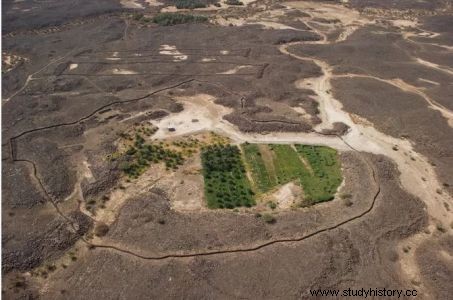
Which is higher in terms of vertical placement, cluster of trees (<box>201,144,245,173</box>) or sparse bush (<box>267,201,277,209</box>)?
sparse bush (<box>267,201,277,209</box>)

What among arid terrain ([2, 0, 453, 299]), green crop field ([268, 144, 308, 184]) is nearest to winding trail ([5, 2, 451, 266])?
arid terrain ([2, 0, 453, 299])

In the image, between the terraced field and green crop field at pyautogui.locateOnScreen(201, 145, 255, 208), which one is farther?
the terraced field

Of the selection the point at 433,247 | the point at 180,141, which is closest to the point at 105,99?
the point at 180,141

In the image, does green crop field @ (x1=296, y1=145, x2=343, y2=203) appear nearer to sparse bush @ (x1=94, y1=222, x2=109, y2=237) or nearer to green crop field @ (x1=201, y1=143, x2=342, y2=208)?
green crop field @ (x1=201, y1=143, x2=342, y2=208)

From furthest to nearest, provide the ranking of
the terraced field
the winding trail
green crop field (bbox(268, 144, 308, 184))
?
green crop field (bbox(268, 144, 308, 184)) → the terraced field → the winding trail

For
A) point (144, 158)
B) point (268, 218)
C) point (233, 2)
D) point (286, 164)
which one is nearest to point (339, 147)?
point (286, 164)

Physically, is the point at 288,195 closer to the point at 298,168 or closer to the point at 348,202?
the point at 298,168

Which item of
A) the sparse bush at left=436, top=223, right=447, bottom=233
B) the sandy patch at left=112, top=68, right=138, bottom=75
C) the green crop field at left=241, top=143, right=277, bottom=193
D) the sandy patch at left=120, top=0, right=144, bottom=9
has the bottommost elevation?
the sandy patch at left=120, top=0, right=144, bottom=9
